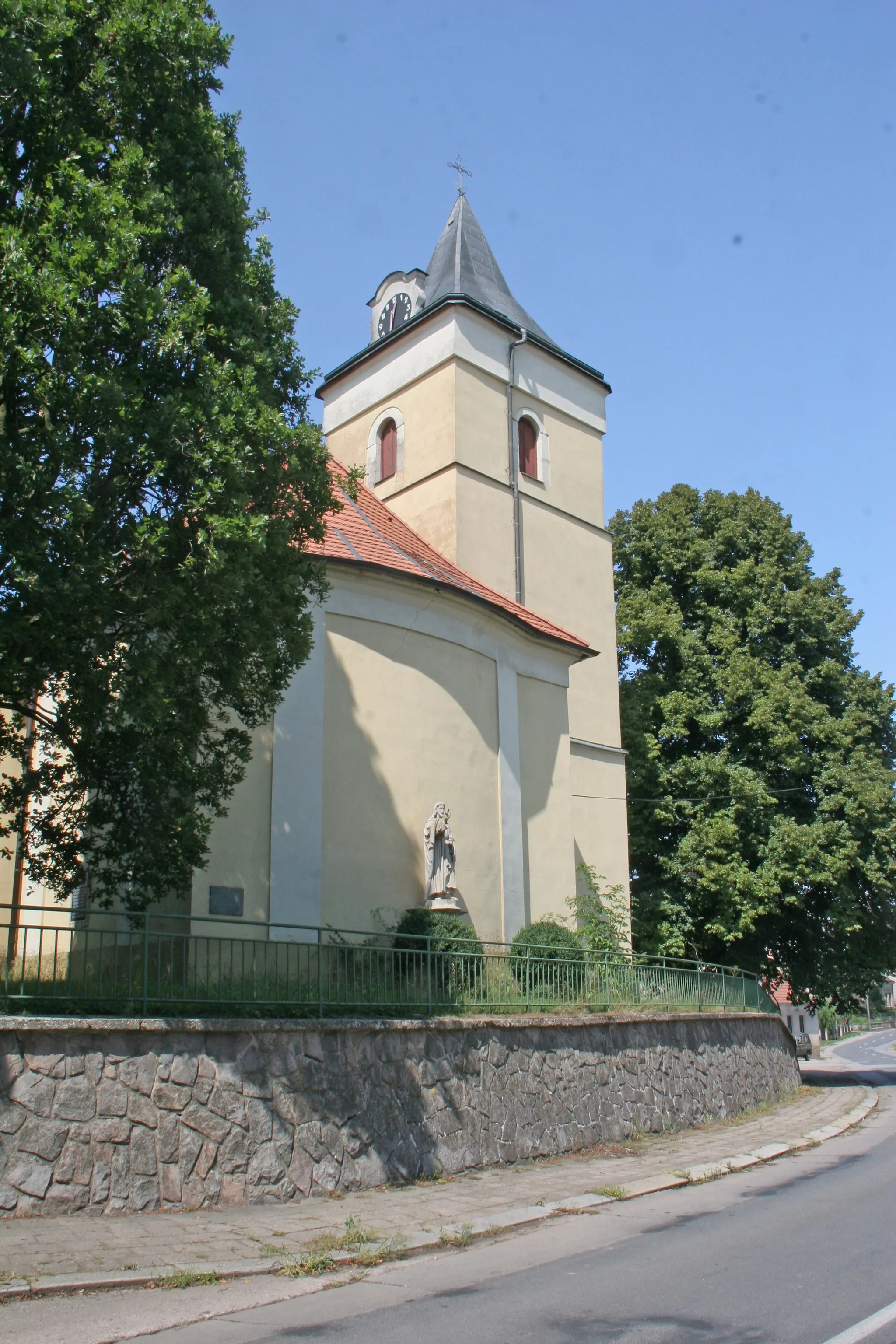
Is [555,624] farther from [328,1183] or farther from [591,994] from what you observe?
[328,1183]

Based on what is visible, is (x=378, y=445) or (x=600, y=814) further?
(x=378, y=445)

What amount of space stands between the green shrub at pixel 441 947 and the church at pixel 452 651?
0.57 metres

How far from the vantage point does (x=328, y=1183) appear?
32.2 feet

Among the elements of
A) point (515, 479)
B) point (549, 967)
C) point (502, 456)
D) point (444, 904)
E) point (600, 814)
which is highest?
point (502, 456)

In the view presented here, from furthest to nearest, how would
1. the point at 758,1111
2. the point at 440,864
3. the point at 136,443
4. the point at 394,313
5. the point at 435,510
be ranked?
the point at 394,313, the point at 435,510, the point at 758,1111, the point at 440,864, the point at 136,443

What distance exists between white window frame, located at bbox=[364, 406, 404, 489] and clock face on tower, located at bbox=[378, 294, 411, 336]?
2408mm

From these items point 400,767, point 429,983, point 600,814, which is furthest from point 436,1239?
point 600,814

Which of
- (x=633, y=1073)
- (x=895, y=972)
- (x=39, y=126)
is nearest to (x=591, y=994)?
(x=633, y=1073)

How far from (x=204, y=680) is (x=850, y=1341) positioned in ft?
25.3

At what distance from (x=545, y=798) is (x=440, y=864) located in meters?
4.11

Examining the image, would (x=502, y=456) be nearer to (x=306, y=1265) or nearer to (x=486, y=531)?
(x=486, y=531)

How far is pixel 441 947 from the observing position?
48.9 feet

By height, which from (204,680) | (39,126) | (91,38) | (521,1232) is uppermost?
(91,38)

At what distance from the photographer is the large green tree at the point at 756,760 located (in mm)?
27234
